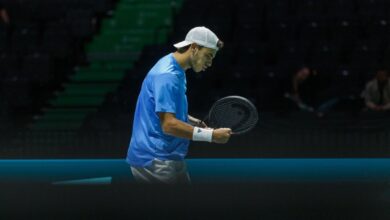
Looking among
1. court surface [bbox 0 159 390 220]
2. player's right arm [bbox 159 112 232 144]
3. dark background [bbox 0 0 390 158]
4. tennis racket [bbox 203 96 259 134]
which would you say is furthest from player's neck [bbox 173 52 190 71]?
dark background [bbox 0 0 390 158]

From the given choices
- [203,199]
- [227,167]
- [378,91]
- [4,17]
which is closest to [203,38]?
[203,199]

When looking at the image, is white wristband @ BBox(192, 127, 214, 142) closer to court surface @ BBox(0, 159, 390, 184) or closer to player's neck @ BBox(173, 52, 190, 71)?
player's neck @ BBox(173, 52, 190, 71)

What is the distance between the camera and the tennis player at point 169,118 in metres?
3.59

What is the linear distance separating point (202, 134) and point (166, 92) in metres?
0.24

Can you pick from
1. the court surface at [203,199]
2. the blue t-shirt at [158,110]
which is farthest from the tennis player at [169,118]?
the court surface at [203,199]

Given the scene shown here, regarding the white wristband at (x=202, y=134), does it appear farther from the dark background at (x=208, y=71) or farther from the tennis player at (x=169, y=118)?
the dark background at (x=208, y=71)

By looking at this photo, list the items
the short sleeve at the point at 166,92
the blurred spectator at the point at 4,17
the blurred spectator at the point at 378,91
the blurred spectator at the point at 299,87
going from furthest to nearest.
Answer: the blurred spectator at the point at 4,17, the blurred spectator at the point at 299,87, the blurred spectator at the point at 378,91, the short sleeve at the point at 166,92

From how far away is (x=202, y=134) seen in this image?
3.66 m

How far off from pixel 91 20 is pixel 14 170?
507 cm

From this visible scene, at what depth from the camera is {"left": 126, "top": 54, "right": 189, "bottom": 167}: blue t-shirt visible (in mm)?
3590

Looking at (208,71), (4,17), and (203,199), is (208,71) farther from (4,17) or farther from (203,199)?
(203,199)

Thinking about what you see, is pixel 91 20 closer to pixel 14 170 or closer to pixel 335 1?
pixel 335 1

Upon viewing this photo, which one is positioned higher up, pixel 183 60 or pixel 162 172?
pixel 183 60

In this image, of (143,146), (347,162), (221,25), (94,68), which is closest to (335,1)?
(221,25)
